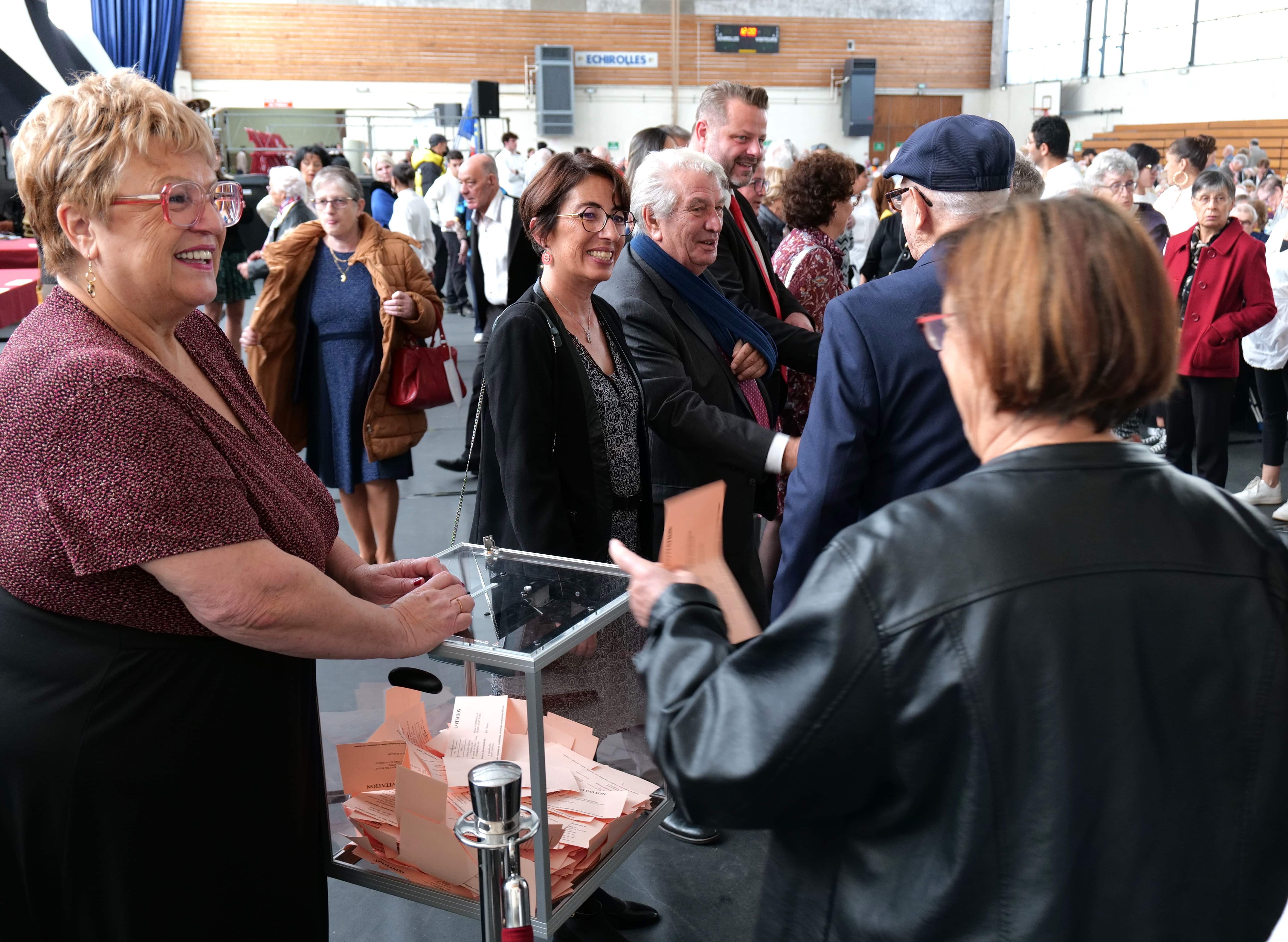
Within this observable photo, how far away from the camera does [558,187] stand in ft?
7.13

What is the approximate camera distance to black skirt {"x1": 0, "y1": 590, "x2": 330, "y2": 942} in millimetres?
1190

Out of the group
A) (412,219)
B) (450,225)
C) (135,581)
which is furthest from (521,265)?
(450,225)

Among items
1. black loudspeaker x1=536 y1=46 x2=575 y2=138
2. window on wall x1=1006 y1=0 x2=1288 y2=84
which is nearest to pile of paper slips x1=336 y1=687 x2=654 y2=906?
window on wall x1=1006 y1=0 x2=1288 y2=84

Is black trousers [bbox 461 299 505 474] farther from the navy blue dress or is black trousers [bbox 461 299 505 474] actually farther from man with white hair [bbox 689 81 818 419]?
man with white hair [bbox 689 81 818 419]

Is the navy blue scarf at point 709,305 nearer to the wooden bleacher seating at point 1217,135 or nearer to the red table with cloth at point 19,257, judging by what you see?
the red table with cloth at point 19,257

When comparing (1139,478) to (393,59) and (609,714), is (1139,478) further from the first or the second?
(393,59)

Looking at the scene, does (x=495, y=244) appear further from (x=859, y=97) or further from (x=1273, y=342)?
(x=859, y=97)

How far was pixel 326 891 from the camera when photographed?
1.48 m

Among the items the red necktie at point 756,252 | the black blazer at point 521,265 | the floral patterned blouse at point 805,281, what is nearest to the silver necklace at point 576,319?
the red necktie at point 756,252

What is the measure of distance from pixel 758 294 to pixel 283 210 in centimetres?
434

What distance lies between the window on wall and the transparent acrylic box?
60.0 ft

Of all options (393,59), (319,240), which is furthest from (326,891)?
(393,59)

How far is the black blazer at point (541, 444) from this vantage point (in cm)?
202

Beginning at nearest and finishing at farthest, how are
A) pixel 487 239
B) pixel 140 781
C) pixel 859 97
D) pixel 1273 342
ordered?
1. pixel 140 781
2. pixel 1273 342
3. pixel 487 239
4. pixel 859 97
